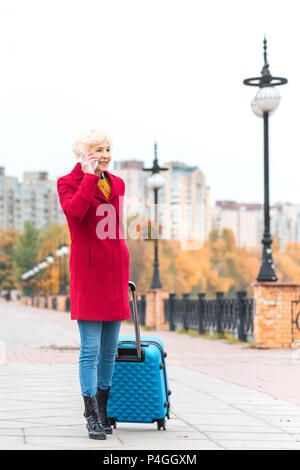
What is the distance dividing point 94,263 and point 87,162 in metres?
0.61

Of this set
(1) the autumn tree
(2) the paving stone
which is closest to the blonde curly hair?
(2) the paving stone

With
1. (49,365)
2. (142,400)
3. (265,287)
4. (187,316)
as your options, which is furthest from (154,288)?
(142,400)

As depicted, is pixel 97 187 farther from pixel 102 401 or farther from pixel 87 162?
pixel 102 401

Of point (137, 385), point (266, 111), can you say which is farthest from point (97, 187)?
point (266, 111)

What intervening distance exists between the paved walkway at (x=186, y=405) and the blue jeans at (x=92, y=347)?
337 mm

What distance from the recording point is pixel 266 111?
1609 cm

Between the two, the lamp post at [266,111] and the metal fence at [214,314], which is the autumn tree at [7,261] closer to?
the metal fence at [214,314]

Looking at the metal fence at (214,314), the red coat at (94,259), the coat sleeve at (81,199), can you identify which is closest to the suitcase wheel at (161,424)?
the red coat at (94,259)

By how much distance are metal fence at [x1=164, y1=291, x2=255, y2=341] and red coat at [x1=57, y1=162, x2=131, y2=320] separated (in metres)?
11.0

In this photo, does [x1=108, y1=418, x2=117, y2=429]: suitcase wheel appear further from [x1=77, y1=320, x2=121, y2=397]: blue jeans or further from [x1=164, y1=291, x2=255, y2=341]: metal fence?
[x1=164, y1=291, x2=255, y2=341]: metal fence

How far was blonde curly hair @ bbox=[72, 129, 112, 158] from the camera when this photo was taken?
16.6 feet

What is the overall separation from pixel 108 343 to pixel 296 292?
10.5 m

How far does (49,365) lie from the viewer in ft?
36.2
